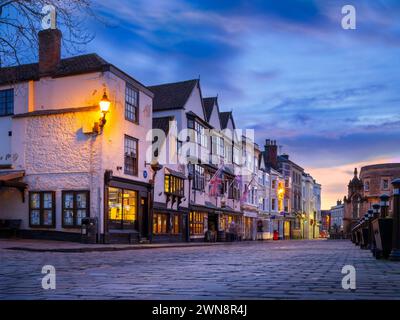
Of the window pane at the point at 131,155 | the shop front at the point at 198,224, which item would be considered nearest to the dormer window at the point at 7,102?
the window pane at the point at 131,155

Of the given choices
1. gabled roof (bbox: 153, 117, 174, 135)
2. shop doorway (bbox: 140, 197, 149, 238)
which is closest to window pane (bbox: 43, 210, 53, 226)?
shop doorway (bbox: 140, 197, 149, 238)

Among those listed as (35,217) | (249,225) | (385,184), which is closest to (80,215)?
(35,217)

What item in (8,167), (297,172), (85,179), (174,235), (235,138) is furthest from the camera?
(297,172)

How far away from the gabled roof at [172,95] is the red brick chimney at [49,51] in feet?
38.5

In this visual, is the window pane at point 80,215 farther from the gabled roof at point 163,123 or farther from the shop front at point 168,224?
the gabled roof at point 163,123

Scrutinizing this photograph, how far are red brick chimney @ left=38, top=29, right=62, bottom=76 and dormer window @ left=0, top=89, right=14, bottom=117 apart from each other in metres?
2.39

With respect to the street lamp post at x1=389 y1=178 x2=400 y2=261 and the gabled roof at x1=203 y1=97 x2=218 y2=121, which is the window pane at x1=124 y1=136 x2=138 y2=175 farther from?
the street lamp post at x1=389 y1=178 x2=400 y2=261

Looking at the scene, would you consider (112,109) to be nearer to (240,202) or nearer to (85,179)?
(85,179)

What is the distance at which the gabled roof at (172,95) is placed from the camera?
38094mm

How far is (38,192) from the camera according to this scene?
86.7 ft

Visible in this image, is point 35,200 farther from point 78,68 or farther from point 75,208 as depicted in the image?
point 78,68

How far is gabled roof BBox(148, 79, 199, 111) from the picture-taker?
125 ft
